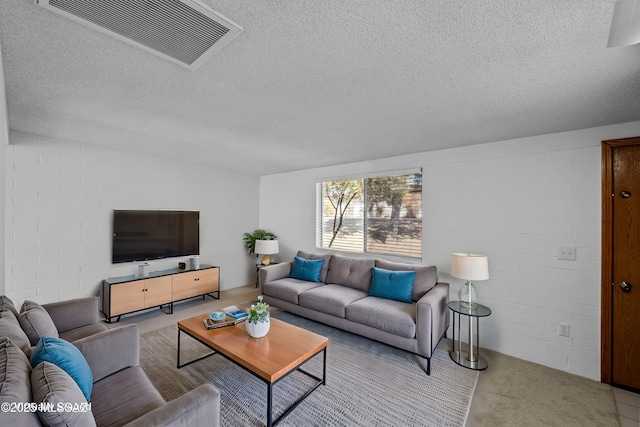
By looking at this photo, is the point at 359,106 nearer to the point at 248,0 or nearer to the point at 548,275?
the point at 248,0

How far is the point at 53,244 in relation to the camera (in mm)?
3299

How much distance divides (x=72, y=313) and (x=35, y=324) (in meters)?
0.68

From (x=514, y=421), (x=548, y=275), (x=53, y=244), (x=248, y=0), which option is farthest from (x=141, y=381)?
(x=548, y=275)

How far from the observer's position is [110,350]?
5.74 ft

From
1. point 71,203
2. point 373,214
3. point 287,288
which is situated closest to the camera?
point 71,203

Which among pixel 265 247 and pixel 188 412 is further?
pixel 265 247

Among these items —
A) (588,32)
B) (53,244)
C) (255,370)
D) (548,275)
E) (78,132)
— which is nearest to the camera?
(588,32)

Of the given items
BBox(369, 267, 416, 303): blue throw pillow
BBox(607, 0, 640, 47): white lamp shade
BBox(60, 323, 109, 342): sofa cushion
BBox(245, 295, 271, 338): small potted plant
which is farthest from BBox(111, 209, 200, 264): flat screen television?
BBox(607, 0, 640, 47): white lamp shade

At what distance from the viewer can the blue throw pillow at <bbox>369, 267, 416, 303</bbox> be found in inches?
124

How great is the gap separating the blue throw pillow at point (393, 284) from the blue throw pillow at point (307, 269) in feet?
3.12

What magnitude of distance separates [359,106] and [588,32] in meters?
1.31

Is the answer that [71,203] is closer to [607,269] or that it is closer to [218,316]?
[218,316]

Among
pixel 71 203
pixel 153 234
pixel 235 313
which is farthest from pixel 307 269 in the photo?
pixel 71 203

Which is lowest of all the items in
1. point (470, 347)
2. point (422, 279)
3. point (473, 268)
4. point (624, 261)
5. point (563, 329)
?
point (470, 347)
